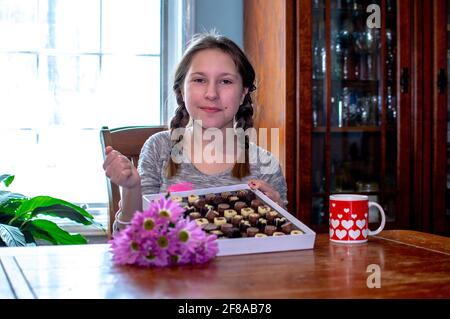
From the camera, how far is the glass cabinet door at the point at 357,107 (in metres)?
2.74

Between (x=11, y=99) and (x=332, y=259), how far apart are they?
221 cm

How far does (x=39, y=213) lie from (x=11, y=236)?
0.73 ft

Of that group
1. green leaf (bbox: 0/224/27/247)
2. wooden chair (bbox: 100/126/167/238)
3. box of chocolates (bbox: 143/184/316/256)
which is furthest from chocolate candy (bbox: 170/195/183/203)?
green leaf (bbox: 0/224/27/247)

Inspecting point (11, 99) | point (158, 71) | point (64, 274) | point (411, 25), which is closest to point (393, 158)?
point (411, 25)

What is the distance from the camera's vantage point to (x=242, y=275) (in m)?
0.96

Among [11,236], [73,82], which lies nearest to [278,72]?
[73,82]

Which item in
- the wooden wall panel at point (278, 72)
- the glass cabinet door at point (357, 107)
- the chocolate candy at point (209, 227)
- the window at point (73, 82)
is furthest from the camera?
the window at point (73, 82)

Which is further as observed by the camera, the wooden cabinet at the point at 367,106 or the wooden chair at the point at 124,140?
the wooden cabinet at the point at 367,106

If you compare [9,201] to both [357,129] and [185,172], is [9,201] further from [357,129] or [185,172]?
[357,129]

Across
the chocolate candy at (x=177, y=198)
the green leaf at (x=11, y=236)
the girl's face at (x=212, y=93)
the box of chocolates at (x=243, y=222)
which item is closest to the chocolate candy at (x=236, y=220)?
the box of chocolates at (x=243, y=222)

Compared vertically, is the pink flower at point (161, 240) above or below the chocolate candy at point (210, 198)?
below

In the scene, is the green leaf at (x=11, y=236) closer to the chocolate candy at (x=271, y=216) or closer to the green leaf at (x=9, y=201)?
the green leaf at (x=9, y=201)

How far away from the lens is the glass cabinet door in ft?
9.00

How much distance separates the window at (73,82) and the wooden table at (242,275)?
180cm
